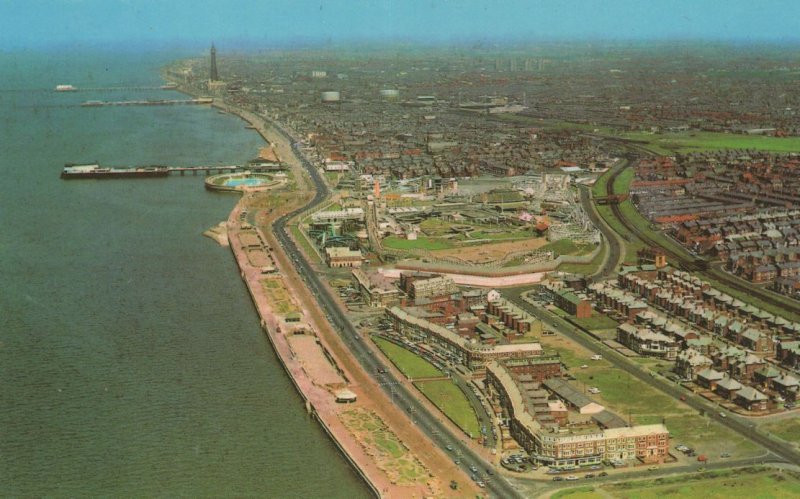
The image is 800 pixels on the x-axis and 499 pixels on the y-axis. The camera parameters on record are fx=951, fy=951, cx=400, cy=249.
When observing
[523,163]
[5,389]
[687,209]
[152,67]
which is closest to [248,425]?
[5,389]

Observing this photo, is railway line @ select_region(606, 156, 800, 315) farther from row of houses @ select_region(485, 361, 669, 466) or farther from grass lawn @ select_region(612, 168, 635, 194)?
row of houses @ select_region(485, 361, 669, 466)

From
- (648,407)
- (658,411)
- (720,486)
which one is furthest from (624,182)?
(720,486)

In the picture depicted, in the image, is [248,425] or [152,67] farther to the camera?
[152,67]

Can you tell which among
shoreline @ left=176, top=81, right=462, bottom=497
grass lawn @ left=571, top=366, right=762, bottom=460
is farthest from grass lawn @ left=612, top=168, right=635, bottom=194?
grass lawn @ left=571, top=366, right=762, bottom=460

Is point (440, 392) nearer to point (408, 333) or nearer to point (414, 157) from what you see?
point (408, 333)

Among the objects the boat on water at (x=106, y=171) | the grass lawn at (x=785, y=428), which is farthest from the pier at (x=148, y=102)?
the grass lawn at (x=785, y=428)

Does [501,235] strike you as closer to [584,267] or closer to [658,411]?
[584,267]
